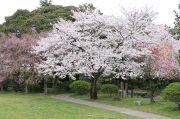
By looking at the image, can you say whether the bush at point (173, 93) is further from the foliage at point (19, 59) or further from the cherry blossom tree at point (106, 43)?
the foliage at point (19, 59)

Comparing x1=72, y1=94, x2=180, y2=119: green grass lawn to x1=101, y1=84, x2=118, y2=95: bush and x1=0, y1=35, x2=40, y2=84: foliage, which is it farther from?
x1=0, y1=35, x2=40, y2=84: foliage

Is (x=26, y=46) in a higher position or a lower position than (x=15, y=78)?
higher

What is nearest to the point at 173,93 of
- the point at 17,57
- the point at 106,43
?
the point at 106,43

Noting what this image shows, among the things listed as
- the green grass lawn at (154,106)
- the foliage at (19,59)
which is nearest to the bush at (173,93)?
the green grass lawn at (154,106)

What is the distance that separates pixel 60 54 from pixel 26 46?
6169 mm

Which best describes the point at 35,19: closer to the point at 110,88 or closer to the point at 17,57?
the point at 17,57

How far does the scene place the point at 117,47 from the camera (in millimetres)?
27703

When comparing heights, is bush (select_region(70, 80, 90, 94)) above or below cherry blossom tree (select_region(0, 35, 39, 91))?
below

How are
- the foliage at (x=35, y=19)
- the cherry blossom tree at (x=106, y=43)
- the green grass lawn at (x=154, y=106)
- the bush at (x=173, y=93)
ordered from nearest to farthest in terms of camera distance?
the green grass lawn at (x=154, y=106) → the bush at (x=173, y=93) → the cherry blossom tree at (x=106, y=43) → the foliage at (x=35, y=19)

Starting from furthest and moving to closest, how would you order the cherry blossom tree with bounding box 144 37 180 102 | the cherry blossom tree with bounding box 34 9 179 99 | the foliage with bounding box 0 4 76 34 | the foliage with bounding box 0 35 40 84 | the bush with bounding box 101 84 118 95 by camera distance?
1. the foliage with bounding box 0 4 76 34
2. the foliage with bounding box 0 35 40 84
3. the bush with bounding box 101 84 118 95
4. the cherry blossom tree with bounding box 34 9 179 99
5. the cherry blossom tree with bounding box 144 37 180 102

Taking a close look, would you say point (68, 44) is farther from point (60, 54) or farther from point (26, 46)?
point (26, 46)

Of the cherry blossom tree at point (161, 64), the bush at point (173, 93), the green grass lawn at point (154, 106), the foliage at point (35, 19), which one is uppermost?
the foliage at point (35, 19)

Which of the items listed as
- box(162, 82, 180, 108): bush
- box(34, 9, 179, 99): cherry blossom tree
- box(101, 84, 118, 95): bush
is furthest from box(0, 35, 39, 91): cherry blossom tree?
box(162, 82, 180, 108): bush

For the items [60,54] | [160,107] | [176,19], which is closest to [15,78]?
[60,54]
